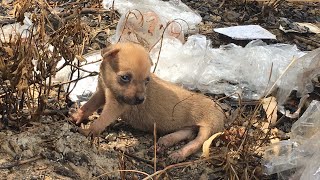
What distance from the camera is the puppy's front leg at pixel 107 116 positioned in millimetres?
3867

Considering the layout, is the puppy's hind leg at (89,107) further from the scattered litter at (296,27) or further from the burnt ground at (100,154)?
the scattered litter at (296,27)

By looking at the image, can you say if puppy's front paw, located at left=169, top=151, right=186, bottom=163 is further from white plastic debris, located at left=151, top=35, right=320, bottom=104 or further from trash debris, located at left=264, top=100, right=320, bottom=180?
white plastic debris, located at left=151, top=35, right=320, bottom=104

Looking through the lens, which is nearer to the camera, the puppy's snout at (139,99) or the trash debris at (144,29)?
the puppy's snout at (139,99)

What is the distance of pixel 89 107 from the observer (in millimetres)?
4148

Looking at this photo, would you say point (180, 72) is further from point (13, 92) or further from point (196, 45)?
point (13, 92)

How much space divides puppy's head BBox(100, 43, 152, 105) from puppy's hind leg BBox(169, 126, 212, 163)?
424mm

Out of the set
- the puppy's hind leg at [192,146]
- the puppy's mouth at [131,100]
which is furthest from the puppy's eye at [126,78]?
the puppy's hind leg at [192,146]

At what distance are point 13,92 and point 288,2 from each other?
4679 mm

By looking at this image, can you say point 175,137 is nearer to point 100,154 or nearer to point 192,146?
point 192,146

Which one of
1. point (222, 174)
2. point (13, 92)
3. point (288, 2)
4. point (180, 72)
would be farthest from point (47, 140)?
point (288, 2)

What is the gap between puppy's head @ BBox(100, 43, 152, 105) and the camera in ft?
12.6

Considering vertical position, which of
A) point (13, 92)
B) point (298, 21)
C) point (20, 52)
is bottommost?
point (298, 21)

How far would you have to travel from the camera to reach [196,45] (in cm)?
544

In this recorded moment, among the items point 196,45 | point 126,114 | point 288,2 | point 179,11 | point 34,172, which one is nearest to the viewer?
point 34,172
